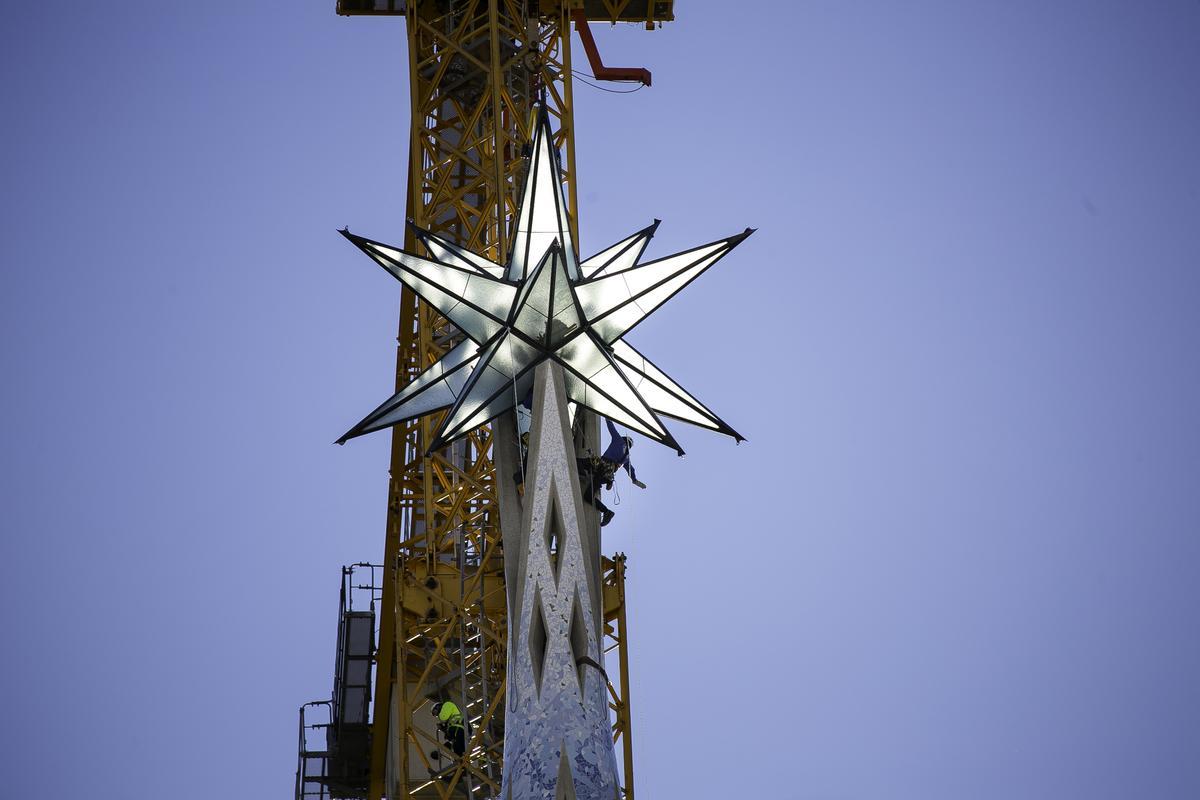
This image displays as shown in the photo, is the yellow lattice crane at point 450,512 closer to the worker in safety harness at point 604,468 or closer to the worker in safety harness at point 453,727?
the worker in safety harness at point 453,727

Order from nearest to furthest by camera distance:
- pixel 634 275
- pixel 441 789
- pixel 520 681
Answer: pixel 520 681 < pixel 634 275 < pixel 441 789

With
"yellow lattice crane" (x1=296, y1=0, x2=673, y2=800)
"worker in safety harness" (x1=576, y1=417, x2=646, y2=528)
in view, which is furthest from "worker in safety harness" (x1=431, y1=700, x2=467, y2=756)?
"worker in safety harness" (x1=576, y1=417, x2=646, y2=528)

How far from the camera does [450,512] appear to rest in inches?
1287

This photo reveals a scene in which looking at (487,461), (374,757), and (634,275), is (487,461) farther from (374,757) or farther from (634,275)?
(634,275)

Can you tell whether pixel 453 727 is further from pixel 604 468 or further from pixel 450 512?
pixel 604 468

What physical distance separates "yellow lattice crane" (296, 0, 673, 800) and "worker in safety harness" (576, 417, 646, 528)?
553 cm

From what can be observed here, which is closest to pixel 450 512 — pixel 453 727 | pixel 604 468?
pixel 453 727

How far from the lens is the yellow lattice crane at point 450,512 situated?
104 feet

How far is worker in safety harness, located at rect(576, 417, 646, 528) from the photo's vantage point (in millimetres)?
23797

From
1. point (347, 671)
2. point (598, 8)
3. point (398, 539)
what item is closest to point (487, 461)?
point (398, 539)

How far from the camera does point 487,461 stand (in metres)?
33.6

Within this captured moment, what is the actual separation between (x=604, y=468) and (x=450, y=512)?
29.5ft

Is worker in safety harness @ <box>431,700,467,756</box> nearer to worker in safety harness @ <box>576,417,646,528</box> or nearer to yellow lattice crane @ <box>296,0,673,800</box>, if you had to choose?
yellow lattice crane @ <box>296,0,673,800</box>

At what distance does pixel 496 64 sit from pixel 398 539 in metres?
9.23
